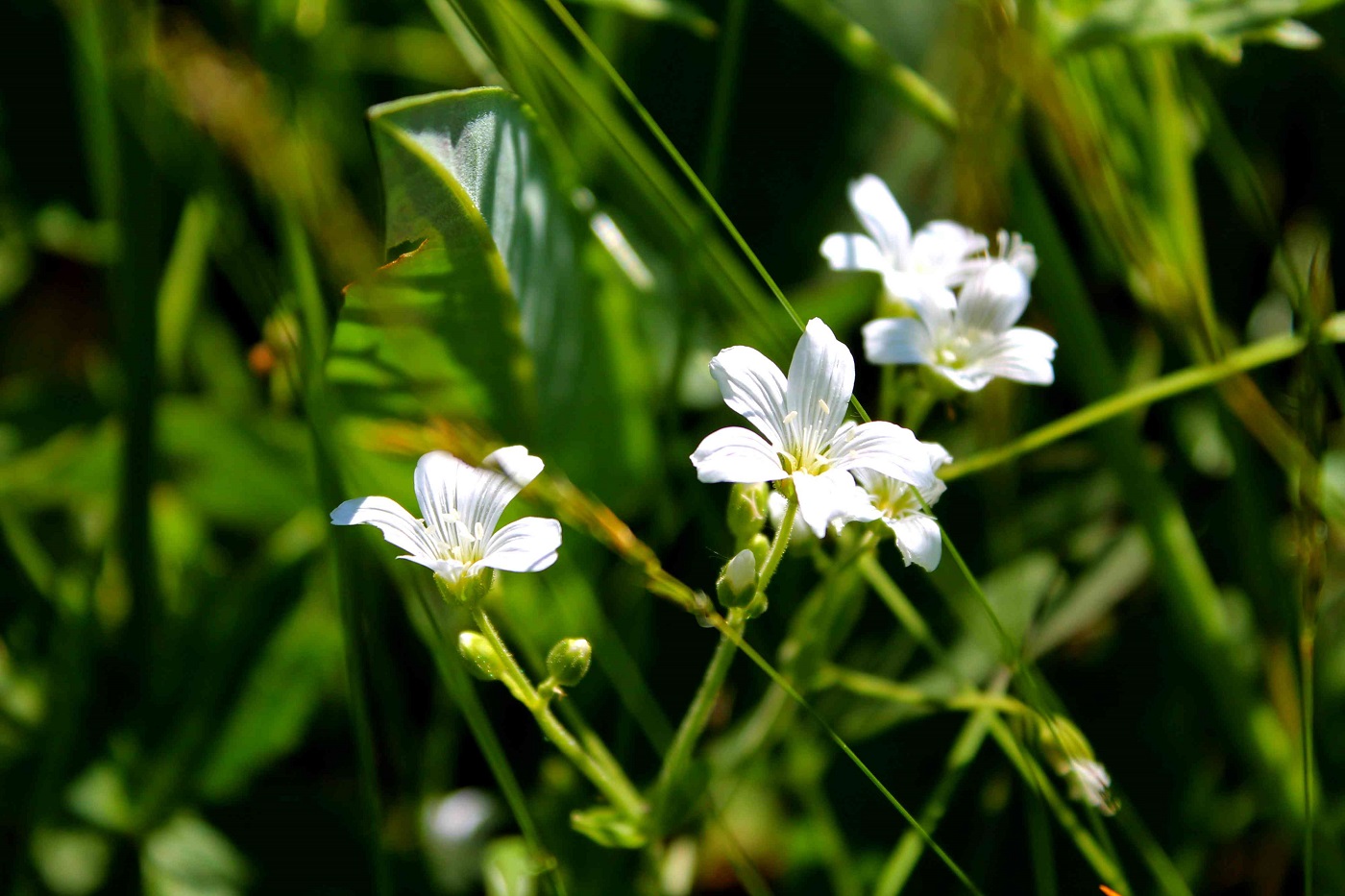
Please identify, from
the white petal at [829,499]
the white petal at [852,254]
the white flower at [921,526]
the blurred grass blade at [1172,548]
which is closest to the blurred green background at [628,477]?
the blurred grass blade at [1172,548]

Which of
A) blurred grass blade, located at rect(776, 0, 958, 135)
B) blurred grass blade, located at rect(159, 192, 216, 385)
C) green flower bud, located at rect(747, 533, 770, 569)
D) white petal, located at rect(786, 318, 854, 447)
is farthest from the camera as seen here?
blurred grass blade, located at rect(159, 192, 216, 385)

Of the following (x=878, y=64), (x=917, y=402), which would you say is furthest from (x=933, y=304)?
(x=878, y=64)

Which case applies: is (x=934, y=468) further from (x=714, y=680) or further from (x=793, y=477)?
(x=714, y=680)

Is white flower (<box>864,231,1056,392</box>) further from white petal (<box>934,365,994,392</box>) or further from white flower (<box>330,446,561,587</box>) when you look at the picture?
white flower (<box>330,446,561,587</box>)

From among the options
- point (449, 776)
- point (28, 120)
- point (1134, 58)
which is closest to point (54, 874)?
point (449, 776)

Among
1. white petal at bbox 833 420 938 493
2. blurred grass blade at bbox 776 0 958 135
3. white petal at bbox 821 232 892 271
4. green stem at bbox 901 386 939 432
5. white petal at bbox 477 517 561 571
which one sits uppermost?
blurred grass blade at bbox 776 0 958 135

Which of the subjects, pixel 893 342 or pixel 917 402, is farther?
pixel 917 402

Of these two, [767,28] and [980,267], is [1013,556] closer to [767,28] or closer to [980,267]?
[980,267]

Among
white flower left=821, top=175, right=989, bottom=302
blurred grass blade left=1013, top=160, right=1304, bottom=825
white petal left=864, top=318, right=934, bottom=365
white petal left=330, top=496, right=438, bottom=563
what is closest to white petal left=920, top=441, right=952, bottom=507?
white petal left=864, top=318, right=934, bottom=365
